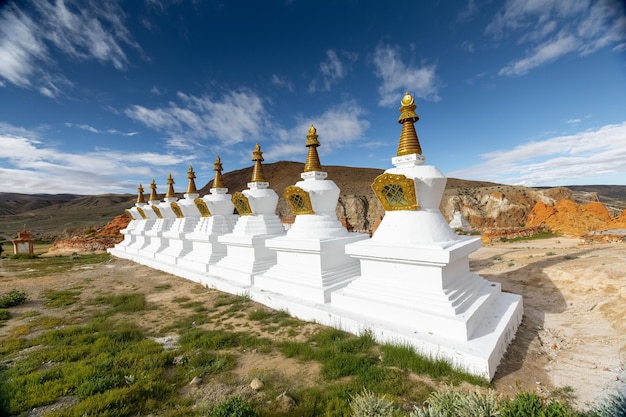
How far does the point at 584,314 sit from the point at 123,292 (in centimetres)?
1306

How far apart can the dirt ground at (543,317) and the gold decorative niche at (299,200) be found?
3.13 m

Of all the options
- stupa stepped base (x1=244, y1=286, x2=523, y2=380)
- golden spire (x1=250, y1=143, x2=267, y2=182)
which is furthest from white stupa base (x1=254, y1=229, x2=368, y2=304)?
golden spire (x1=250, y1=143, x2=267, y2=182)

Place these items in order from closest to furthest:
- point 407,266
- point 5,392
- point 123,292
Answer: point 5,392
point 407,266
point 123,292

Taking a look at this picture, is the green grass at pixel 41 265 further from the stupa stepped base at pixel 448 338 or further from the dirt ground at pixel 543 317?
the stupa stepped base at pixel 448 338

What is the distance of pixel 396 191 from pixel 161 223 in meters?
15.1

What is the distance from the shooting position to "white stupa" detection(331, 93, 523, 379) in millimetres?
4402

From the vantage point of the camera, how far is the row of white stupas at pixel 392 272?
4605mm

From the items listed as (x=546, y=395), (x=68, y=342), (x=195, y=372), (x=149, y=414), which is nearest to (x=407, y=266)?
(x=546, y=395)

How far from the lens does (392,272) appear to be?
214 inches

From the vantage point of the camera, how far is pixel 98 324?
21.6 feet

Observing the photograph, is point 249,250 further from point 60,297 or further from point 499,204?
point 499,204

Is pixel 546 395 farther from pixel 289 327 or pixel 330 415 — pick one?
pixel 289 327

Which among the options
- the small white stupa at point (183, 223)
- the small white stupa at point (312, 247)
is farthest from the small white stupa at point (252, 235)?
the small white stupa at point (183, 223)

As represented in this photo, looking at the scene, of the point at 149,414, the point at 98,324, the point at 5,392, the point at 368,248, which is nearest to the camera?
the point at 149,414
